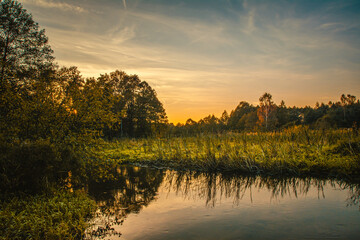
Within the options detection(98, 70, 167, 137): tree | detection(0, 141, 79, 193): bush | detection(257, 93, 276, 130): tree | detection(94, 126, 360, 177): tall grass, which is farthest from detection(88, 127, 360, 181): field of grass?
detection(257, 93, 276, 130): tree

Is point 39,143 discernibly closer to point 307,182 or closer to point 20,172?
point 20,172

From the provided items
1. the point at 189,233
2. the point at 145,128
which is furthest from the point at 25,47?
the point at 189,233

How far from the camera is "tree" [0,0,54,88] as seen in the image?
76.2 feet

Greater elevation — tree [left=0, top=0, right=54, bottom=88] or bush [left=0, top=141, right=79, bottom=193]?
tree [left=0, top=0, right=54, bottom=88]

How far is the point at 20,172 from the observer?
5.55 metres

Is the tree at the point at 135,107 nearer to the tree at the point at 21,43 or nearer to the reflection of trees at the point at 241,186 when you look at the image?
the tree at the point at 21,43

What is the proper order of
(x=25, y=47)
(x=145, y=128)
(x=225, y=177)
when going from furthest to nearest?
1. (x=145, y=128)
2. (x=25, y=47)
3. (x=225, y=177)

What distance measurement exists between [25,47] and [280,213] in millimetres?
27981

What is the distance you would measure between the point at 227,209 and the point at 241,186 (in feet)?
7.71

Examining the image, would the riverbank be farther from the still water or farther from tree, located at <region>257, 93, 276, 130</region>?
tree, located at <region>257, 93, 276, 130</region>

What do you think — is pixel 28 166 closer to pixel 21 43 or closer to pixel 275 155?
pixel 275 155

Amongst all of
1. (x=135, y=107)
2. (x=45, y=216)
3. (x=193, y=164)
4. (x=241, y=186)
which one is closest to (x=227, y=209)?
(x=241, y=186)

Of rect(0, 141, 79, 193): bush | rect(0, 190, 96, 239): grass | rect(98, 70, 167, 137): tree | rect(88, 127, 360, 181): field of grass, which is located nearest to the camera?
rect(0, 190, 96, 239): grass

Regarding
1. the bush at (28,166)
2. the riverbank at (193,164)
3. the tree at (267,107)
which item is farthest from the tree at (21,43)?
the tree at (267,107)
